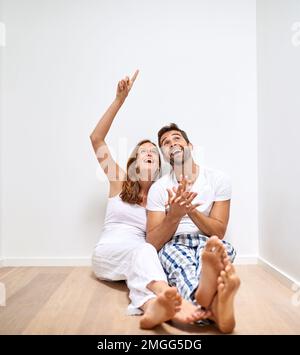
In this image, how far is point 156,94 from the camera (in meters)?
2.22

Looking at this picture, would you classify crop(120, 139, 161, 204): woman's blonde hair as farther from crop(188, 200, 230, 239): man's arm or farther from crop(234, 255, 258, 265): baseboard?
crop(234, 255, 258, 265): baseboard

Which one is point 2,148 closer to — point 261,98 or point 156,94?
point 156,94

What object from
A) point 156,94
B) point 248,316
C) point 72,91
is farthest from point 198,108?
point 248,316

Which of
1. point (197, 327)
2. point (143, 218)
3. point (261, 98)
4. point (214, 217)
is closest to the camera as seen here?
point (197, 327)

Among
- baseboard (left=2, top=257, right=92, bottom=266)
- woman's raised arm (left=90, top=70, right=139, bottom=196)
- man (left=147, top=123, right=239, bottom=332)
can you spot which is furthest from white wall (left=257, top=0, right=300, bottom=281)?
baseboard (left=2, top=257, right=92, bottom=266)

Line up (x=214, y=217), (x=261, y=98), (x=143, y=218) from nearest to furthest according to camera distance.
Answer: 1. (x=214, y=217)
2. (x=143, y=218)
3. (x=261, y=98)

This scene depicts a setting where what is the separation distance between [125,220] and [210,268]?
86 centimetres

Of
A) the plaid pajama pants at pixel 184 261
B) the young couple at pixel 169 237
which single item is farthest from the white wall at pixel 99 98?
the plaid pajama pants at pixel 184 261

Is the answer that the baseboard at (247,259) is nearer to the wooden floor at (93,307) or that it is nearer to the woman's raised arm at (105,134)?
the wooden floor at (93,307)

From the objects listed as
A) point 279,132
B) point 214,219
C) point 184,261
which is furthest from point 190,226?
point 279,132

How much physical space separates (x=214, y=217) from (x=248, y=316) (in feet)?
1.57

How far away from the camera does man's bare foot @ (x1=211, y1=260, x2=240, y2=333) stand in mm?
1013

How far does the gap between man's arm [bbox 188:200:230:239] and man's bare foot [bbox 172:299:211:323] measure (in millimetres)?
454

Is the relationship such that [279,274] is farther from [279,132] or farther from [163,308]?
[163,308]
